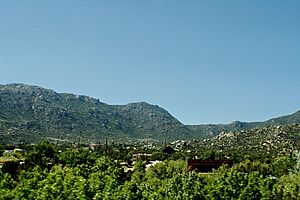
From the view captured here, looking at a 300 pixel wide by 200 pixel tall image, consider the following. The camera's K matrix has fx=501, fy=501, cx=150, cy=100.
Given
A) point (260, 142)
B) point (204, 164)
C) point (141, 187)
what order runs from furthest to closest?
1. point (260, 142)
2. point (204, 164)
3. point (141, 187)

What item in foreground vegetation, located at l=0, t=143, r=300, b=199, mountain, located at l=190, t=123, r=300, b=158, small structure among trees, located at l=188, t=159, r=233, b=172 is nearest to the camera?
foreground vegetation, located at l=0, t=143, r=300, b=199

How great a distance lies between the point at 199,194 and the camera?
3988cm

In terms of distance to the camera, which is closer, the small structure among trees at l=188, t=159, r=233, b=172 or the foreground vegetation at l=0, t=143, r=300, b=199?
the foreground vegetation at l=0, t=143, r=300, b=199

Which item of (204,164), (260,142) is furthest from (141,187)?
(260,142)

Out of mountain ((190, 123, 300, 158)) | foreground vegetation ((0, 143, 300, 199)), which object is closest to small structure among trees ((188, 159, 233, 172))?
foreground vegetation ((0, 143, 300, 199))

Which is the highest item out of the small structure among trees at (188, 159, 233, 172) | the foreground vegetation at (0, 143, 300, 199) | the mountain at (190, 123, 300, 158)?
the mountain at (190, 123, 300, 158)

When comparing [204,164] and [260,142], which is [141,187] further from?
[260,142]

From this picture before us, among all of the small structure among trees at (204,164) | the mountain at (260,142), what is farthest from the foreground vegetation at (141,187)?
the mountain at (260,142)

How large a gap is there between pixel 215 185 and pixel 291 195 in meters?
6.63

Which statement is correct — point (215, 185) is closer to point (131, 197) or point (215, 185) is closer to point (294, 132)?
point (131, 197)

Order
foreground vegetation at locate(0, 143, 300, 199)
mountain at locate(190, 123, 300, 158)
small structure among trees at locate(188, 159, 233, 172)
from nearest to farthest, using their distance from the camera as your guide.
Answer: foreground vegetation at locate(0, 143, 300, 199) < small structure among trees at locate(188, 159, 233, 172) < mountain at locate(190, 123, 300, 158)

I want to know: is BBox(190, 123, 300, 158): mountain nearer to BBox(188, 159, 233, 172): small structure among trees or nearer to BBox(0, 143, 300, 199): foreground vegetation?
BBox(188, 159, 233, 172): small structure among trees

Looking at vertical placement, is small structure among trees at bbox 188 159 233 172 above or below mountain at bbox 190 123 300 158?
below

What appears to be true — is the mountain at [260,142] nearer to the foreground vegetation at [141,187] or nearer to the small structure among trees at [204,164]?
the small structure among trees at [204,164]
